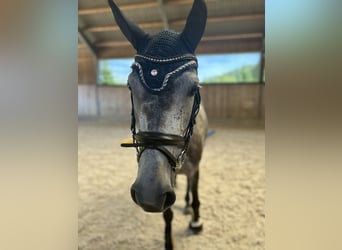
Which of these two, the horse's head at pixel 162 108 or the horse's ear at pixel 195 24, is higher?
the horse's ear at pixel 195 24

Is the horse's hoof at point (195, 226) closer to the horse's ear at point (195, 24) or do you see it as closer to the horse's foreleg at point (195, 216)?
the horse's foreleg at point (195, 216)

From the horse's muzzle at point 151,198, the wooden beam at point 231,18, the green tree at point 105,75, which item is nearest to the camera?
the horse's muzzle at point 151,198

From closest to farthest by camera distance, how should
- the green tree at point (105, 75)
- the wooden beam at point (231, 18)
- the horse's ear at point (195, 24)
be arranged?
1. the horse's ear at point (195, 24)
2. the wooden beam at point (231, 18)
3. the green tree at point (105, 75)

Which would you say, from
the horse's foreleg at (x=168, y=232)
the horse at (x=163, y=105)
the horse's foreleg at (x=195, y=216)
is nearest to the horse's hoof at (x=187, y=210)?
the horse's foreleg at (x=195, y=216)

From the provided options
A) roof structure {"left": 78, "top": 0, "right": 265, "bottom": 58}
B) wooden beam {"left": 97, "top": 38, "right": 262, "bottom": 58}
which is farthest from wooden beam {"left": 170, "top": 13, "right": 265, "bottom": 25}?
wooden beam {"left": 97, "top": 38, "right": 262, "bottom": 58}

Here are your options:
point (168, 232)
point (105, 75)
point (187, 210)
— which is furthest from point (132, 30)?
point (105, 75)

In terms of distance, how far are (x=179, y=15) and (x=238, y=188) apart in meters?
1.39

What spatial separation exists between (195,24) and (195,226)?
106 centimetres

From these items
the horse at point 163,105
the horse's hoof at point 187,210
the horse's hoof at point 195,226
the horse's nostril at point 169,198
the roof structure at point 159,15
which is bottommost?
the horse's hoof at point 187,210

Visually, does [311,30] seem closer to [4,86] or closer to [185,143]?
[185,143]

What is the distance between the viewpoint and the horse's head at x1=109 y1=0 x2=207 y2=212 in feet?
1.82

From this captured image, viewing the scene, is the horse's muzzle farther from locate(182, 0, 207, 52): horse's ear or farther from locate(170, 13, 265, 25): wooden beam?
locate(170, 13, 265, 25): wooden beam

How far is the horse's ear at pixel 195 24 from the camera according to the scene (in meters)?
0.64

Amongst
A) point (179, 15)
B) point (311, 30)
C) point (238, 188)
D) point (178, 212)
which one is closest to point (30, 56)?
point (311, 30)
